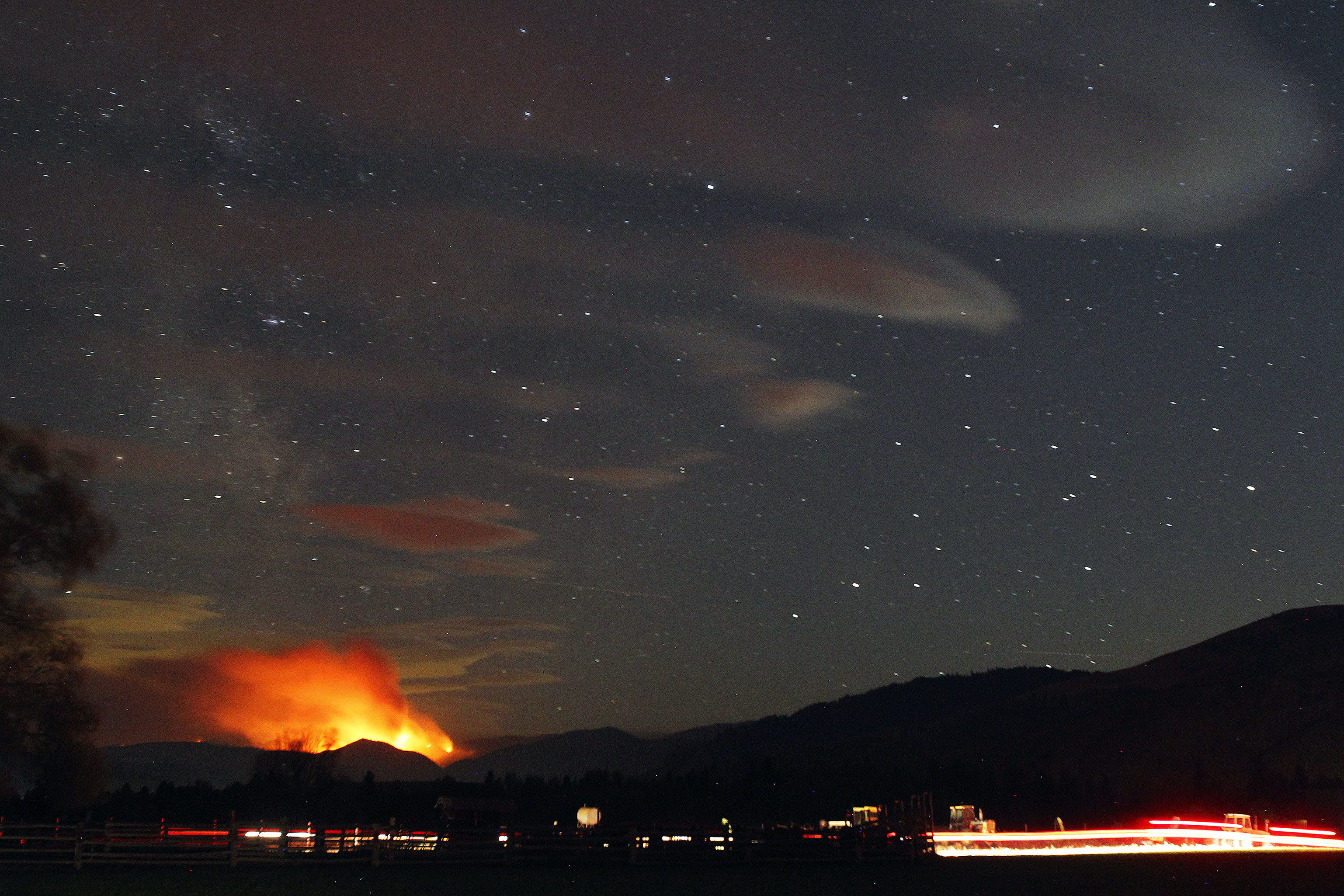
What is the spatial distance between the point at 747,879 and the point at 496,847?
10768 mm

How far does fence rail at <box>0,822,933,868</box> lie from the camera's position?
31312 mm

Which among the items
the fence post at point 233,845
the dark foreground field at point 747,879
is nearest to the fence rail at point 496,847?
the fence post at point 233,845

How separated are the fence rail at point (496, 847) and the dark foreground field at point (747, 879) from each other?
909 mm

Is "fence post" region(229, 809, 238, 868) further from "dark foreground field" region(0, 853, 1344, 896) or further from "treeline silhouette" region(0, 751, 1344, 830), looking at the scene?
"treeline silhouette" region(0, 751, 1344, 830)

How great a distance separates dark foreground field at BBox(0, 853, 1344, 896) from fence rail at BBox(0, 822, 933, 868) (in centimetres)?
91

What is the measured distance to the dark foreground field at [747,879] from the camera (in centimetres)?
2058

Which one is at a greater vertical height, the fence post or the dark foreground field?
the fence post

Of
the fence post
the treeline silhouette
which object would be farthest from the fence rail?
the treeline silhouette

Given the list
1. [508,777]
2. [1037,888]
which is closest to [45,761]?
[1037,888]

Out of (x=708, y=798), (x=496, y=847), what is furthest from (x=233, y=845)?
(x=708, y=798)

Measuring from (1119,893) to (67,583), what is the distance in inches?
1387

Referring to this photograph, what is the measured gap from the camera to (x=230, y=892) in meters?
21.1

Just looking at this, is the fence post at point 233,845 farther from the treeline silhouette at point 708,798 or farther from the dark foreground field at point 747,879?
the treeline silhouette at point 708,798

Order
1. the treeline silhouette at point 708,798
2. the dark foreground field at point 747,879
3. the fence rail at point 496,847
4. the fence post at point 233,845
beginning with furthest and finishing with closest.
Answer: the treeline silhouette at point 708,798, the fence rail at point 496,847, the fence post at point 233,845, the dark foreground field at point 747,879
